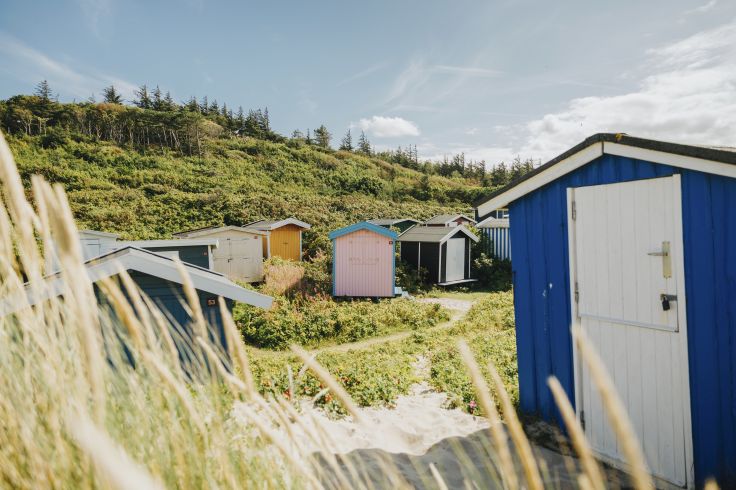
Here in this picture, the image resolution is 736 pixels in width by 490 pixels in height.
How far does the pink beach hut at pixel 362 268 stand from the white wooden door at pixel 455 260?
11.0ft

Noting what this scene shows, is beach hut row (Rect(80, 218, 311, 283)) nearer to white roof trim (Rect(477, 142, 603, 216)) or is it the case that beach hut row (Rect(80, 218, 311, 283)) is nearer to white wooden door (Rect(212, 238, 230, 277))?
white wooden door (Rect(212, 238, 230, 277))

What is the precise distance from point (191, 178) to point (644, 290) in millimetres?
41295

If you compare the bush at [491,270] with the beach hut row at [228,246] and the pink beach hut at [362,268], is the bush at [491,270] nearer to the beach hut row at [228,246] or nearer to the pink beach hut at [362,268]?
the pink beach hut at [362,268]

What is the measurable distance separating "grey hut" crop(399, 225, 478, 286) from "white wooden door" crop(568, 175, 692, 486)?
12.4 metres

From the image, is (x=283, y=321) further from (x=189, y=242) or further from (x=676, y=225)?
(x=676, y=225)

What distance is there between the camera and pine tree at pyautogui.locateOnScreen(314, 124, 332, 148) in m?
75.1

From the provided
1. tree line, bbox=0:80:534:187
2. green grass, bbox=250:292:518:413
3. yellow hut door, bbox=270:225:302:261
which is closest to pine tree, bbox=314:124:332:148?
tree line, bbox=0:80:534:187

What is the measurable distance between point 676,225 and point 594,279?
0.92 m

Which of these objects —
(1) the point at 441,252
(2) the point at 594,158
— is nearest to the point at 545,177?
(2) the point at 594,158

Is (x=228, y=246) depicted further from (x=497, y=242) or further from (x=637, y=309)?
(x=637, y=309)

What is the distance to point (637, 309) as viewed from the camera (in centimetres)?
387

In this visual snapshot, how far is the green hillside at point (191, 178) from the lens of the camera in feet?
98.8

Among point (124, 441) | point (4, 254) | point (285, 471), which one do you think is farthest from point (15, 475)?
point (285, 471)

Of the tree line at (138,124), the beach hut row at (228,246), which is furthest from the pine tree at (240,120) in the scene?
the beach hut row at (228,246)
